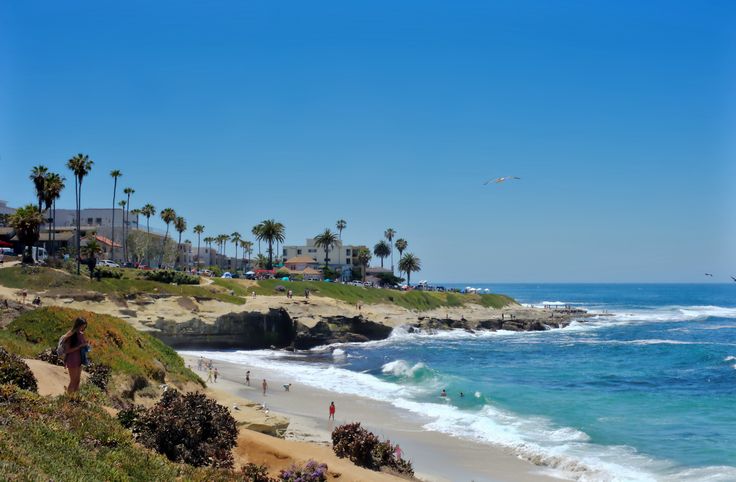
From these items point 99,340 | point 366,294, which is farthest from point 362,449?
point 366,294

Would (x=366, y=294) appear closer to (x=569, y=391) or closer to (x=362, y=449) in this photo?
(x=569, y=391)

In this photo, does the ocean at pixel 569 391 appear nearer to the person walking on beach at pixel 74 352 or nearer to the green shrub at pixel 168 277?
the green shrub at pixel 168 277

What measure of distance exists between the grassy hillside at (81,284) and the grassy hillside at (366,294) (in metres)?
9.74

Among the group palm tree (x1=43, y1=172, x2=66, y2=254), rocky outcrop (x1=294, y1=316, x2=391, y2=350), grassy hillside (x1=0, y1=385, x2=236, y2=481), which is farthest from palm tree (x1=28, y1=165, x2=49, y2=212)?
grassy hillside (x1=0, y1=385, x2=236, y2=481)

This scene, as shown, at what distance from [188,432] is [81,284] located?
49.0 metres

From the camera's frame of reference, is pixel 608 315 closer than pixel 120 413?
No

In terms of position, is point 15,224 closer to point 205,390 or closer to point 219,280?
point 219,280

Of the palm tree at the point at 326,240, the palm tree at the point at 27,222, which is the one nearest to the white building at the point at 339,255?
the palm tree at the point at 326,240

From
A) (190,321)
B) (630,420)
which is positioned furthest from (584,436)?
(190,321)

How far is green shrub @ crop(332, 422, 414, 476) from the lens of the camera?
1555 cm

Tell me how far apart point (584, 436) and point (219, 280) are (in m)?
57.1

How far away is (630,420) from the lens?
95.3 feet

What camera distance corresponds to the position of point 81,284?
55.7 meters

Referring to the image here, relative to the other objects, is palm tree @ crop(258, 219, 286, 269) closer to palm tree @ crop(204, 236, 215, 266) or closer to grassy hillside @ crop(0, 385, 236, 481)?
palm tree @ crop(204, 236, 215, 266)
